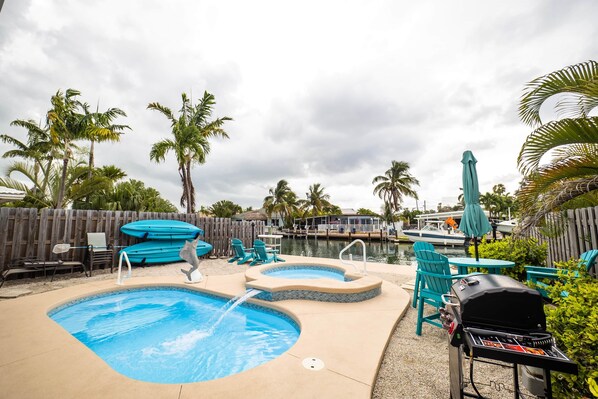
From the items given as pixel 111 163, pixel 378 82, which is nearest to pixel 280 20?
pixel 378 82

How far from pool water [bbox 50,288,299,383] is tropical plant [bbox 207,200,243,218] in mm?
39228

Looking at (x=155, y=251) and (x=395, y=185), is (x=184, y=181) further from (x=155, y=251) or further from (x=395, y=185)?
(x=395, y=185)

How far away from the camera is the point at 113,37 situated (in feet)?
21.3

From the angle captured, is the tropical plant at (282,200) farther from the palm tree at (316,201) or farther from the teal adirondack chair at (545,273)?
the teal adirondack chair at (545,273)

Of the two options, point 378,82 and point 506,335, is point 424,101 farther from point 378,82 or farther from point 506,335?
point 506,335

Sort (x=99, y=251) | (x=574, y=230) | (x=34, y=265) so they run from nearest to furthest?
(x=574, y=230) → (x=34, y=265) → (x=99, y=251)

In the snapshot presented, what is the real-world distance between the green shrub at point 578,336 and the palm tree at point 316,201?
39925 mm

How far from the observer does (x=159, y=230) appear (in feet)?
28.3

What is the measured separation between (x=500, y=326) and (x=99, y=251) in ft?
31.1

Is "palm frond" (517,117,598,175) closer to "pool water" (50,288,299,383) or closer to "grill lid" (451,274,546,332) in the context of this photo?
"grill lid" (451,274,546,332)

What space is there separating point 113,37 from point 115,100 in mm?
5622

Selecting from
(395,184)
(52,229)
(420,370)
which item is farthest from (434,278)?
(395,184)

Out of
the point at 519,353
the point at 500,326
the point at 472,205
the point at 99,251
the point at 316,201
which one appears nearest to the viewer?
the point at 519,353

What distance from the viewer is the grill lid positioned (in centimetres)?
135
